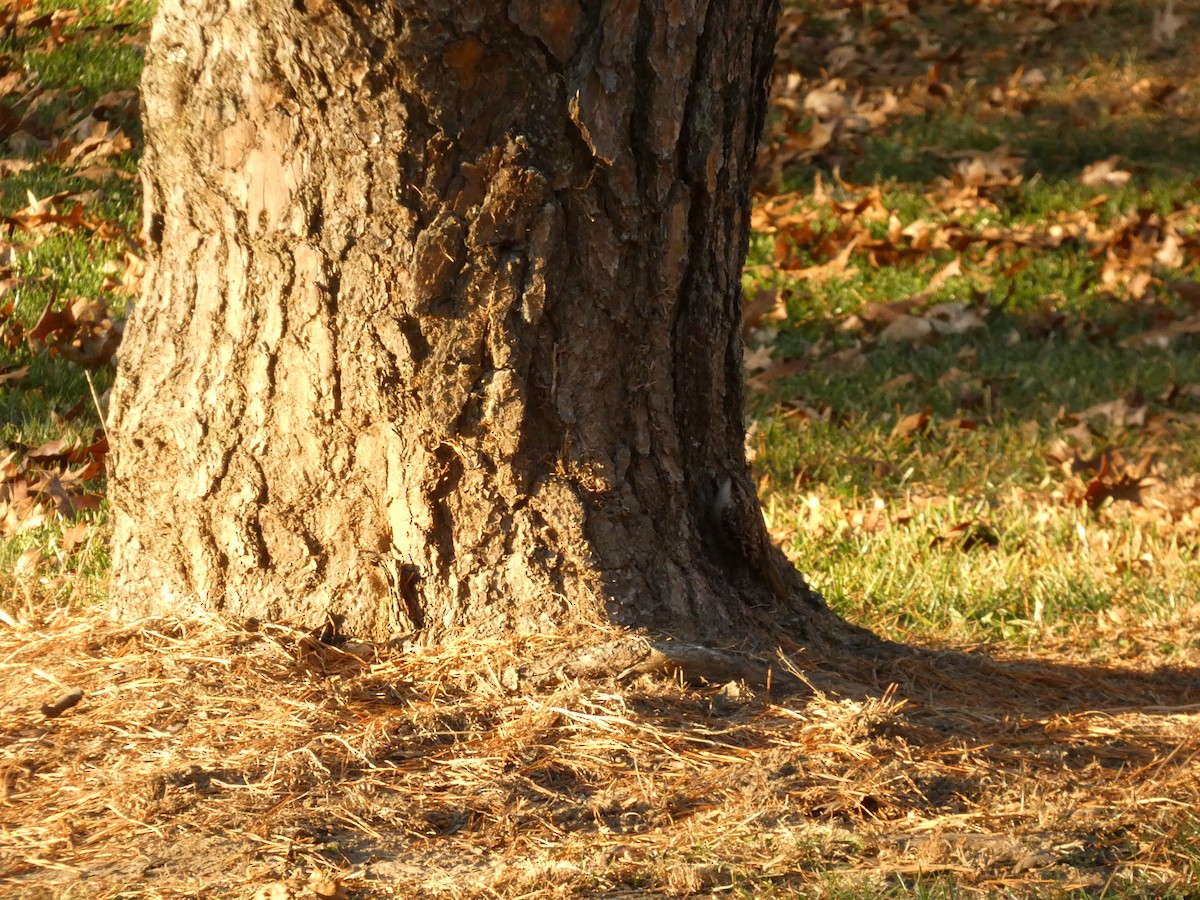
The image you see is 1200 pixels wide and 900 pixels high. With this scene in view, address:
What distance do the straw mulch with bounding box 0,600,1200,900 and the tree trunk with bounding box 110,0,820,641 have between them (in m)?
0.17

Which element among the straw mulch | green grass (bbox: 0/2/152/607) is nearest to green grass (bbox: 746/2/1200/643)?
the straw mulch

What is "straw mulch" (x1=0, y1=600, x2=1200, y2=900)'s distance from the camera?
2.32 metres

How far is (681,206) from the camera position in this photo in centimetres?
288

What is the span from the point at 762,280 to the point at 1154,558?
128 inches

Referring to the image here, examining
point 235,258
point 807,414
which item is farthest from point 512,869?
point 807,414

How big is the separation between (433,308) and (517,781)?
0.89 metres

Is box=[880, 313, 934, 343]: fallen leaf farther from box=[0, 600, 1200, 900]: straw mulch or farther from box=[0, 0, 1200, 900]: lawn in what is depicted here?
box=[0, 600, 1200, 900]: straw mulch

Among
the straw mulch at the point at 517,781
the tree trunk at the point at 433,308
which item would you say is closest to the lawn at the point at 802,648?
the straw mulch at the point at 517,781

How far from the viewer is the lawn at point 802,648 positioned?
2.40m

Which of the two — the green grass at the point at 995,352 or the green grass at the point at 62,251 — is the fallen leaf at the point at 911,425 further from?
the green grass at the point at 62,251

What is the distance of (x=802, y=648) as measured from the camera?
10.4ft

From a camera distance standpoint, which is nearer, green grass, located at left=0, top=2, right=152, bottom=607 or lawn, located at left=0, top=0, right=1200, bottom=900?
lawn, located at left=0, top=0, right=1200, bottom=900

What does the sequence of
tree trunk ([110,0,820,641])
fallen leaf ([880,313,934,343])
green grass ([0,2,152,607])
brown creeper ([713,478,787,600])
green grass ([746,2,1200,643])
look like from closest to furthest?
tree trunk ([110,0,820,641])
brown creeper ([713,478,787,600])
green grass ([0,2,152,607])
green grass ([746,2,1200,643])
fallen leaf ([880,313,934,343])

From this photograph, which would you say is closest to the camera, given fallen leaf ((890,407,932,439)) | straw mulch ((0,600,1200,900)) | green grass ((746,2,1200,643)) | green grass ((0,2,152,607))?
straw mulch ((0,600,1200,900))
